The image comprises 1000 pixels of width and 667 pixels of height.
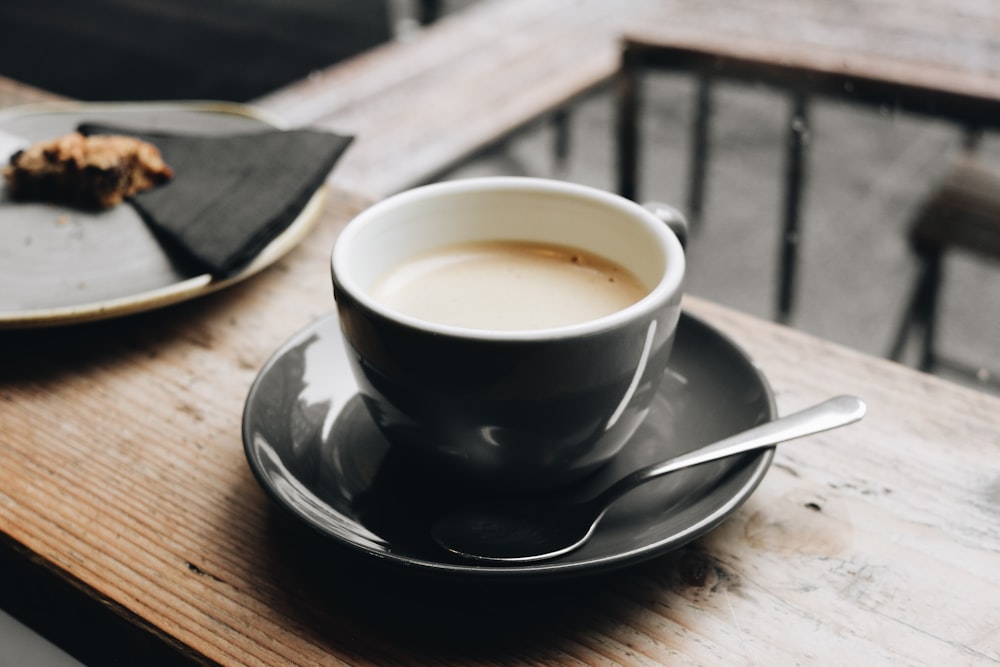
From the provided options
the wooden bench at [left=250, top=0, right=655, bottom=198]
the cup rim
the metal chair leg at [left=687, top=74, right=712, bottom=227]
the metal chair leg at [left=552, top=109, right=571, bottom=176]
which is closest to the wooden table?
the cup rim

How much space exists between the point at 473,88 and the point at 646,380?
3.42 feet

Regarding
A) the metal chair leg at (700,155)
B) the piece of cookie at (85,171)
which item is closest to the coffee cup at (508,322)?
the piece of cookie at (85,171)

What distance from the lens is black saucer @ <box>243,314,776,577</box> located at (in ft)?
1.38

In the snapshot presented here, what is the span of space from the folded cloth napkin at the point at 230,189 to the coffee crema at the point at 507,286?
19 centimetres

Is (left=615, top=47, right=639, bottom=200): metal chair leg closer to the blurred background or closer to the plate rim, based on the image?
the blurred background

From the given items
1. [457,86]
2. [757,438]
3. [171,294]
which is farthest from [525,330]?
[457,86]

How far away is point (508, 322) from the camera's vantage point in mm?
490

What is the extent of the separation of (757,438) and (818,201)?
2041mm

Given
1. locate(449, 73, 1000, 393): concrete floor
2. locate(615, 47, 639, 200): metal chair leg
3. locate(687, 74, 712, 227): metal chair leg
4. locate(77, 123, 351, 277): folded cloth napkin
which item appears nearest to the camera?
locate(77, 123, 351, 277): folded cloth napkin

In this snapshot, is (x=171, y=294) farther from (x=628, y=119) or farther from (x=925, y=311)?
(x=925, y=311)

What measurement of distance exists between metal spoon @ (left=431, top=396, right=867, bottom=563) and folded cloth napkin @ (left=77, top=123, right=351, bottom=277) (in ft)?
1.01

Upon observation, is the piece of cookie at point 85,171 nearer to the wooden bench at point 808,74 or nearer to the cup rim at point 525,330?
the cup rim at point 525,330

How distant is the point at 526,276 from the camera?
54 cm

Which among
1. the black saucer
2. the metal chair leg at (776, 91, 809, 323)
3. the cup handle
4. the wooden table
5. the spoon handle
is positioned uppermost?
the cup handle
